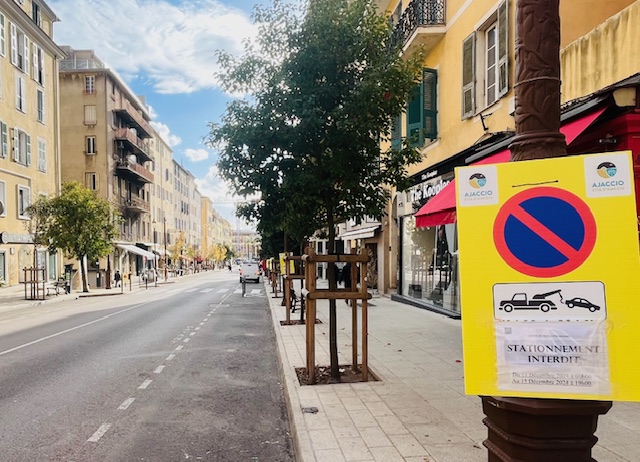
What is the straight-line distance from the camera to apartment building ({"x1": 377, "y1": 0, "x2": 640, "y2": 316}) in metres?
6.89

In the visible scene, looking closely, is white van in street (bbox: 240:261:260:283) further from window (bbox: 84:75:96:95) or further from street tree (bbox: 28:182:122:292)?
window (bbox: 84:75:96:95)

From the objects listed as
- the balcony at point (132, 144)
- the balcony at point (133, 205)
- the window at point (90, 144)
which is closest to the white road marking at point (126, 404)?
the window at point (90, 144)

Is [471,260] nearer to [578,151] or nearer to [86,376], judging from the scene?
[578,151]

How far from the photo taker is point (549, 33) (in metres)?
2.15

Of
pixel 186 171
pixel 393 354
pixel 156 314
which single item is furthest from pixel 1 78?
pixel 186 171

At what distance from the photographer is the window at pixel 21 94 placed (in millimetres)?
29647

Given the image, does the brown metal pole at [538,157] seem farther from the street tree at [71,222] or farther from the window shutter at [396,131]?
the street tree at [71,222]

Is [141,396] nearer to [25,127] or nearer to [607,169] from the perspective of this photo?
[607,169]

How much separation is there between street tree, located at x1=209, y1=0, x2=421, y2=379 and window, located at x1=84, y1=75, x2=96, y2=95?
4490 centimetres

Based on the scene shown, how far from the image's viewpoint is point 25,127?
100 ft

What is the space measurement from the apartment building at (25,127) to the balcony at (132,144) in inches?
484

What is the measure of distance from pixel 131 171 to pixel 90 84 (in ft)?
29.5

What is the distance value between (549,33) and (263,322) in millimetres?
14223

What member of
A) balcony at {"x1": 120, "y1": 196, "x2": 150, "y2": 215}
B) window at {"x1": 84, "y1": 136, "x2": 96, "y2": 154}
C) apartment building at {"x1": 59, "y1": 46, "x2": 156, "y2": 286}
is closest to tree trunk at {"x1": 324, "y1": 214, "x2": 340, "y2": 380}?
apartment building at {"x1": 59, "y1": 46, "x2": 156, "y2": 286}
